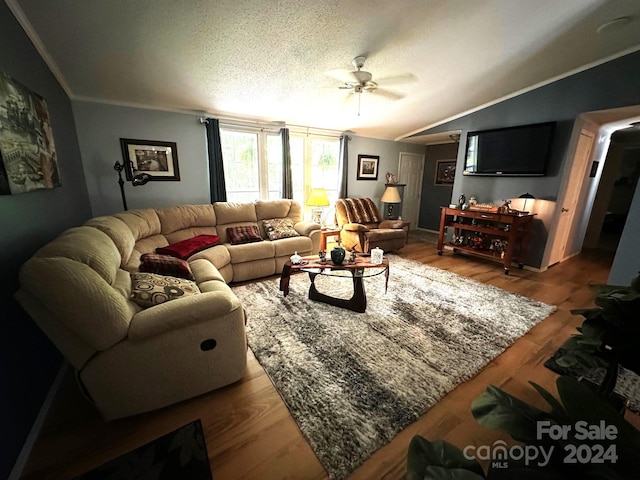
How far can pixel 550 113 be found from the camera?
3.40m

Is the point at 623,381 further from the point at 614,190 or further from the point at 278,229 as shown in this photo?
the point at 614,190

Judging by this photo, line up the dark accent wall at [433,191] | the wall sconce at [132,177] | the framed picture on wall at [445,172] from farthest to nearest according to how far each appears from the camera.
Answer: the dark accent wall at [433,191], the framed picture on wall at [445,172], the wall sconce at [132,177]

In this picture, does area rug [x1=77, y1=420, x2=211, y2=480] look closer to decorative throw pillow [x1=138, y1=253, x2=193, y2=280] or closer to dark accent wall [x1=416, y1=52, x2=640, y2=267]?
decorative throw pillow [x1=138, y1=253, x2=193, y2=280]

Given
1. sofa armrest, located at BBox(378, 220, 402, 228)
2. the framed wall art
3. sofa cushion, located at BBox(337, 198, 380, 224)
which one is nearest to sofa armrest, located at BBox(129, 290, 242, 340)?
the framed wall art

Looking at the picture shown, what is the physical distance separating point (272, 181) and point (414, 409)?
3.89m

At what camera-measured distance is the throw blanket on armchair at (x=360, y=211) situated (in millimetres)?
4662

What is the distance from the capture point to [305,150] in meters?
4.73

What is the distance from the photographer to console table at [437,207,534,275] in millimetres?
3531

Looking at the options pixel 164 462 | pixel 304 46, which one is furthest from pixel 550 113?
Result: pixel 164 462

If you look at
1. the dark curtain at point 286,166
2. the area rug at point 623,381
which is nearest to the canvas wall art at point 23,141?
the dark curtain at point 286,166

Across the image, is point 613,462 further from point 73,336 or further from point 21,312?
point 21,312

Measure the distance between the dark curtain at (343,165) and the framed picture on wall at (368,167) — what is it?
1.28 feet

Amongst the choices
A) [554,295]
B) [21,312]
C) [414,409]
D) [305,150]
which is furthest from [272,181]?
[554,295]

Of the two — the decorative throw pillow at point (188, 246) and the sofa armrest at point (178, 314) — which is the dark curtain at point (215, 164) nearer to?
the decorative throw pillow at point (188, 246)
